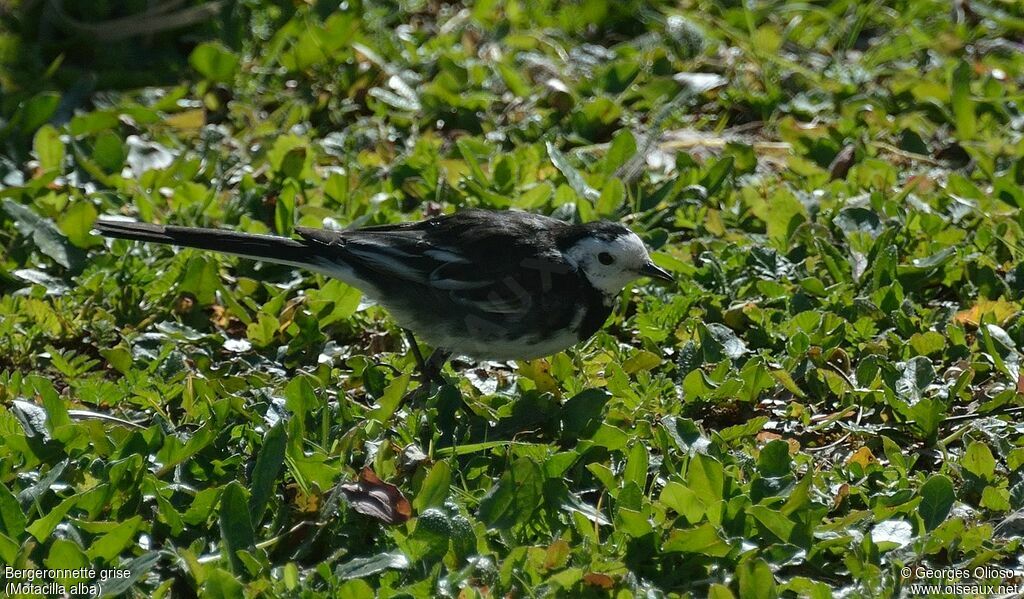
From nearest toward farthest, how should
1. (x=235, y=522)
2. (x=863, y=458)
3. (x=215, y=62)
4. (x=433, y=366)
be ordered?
(x=235, y=522) < (x=863, y=458) < (x=433, y=366) < (x=215, y=62)

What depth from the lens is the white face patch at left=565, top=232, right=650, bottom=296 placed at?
4.60 meters

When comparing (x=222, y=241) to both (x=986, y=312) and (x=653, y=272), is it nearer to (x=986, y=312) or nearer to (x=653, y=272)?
(x=653, y=272)

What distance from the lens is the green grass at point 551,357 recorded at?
12.0ft

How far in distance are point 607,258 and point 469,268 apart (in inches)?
19.7

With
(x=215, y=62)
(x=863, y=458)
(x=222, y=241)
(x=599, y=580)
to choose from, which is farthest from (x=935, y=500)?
(x=215, y=62)

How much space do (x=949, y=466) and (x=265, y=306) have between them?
2.64 m

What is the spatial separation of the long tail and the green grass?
0.43 m

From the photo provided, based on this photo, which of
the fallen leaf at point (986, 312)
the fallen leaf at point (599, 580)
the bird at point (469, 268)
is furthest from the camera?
the fallen leaf at point (986, 312)

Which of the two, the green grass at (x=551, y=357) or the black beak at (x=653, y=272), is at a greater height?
the black beak at (x=653, y=272)

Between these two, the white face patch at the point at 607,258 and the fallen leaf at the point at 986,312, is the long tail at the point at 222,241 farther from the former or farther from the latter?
the fallen leaf at the point at 986,312

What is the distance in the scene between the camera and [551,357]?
4.81 metres

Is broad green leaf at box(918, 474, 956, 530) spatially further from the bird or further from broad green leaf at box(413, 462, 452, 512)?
broad green leaf at box(413, 462, 452, 512)

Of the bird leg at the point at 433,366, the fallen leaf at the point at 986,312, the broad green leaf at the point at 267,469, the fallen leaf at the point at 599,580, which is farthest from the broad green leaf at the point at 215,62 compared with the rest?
the fallen leaf at the point at 599,580

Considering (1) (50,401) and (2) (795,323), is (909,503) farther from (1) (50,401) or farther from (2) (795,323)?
(1) (50,401)
